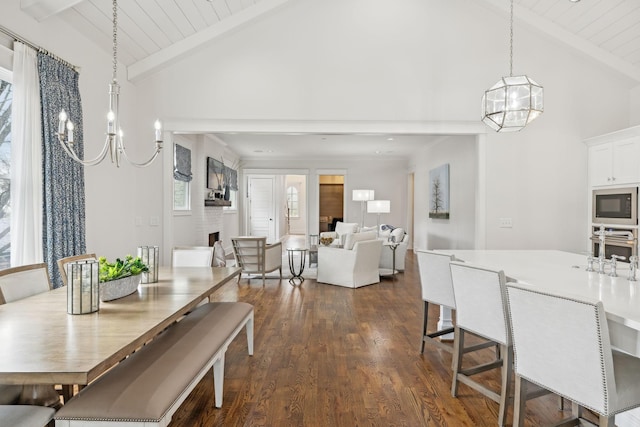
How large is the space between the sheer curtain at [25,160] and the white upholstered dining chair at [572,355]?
11.2ft

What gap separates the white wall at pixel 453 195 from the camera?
21.0ft

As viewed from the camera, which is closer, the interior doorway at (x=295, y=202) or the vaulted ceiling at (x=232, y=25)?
the vaulted ceiling at (x=232, y=25)

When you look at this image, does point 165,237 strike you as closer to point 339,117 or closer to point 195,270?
point 195,270

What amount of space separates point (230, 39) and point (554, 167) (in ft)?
15.1

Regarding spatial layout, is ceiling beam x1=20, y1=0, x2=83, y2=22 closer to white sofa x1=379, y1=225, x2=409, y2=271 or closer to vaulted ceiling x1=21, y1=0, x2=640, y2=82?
vaulted ceiling x1=21, y1=0, x2=640, y2=82

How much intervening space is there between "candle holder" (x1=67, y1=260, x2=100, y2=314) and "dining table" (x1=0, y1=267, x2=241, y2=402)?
0.13ft

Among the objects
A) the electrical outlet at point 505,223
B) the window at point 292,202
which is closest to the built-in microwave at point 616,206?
the electrical outlet at point 505,223

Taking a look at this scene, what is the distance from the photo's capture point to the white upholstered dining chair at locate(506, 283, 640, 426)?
1.44 metres

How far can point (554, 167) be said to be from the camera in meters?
4.93

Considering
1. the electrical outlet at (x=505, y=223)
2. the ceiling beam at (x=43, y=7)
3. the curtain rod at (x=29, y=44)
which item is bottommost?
the electrical outlet at (x=505, y=223)

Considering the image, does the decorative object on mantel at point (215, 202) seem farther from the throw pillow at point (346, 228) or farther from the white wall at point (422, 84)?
the throw pillow at point (346, 228)

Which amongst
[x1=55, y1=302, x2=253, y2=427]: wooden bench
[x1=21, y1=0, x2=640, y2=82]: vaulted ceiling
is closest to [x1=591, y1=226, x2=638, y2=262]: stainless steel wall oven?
[x1=21, y1=0, x2=640, y2=82]: vaulted ceiling

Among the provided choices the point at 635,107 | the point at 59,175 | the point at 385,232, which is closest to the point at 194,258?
the point at 59,175

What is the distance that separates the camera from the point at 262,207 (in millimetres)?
11508
